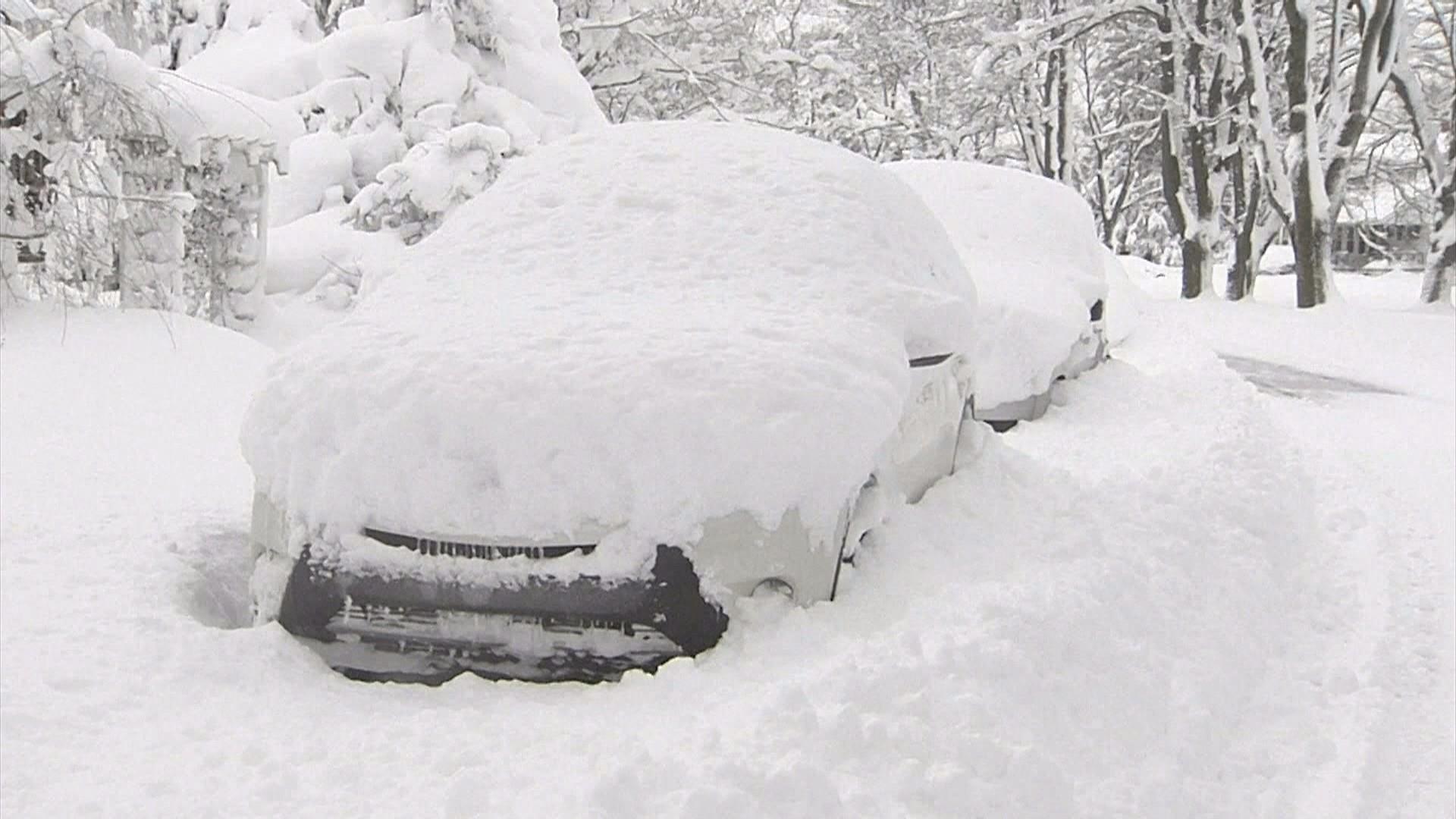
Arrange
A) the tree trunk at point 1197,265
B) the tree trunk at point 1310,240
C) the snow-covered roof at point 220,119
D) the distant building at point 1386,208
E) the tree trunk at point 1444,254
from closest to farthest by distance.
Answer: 1. the snow-covered roof at point 220,119
2. the tree trunk at point 1310,240
3. the tree trunk at point 1444,254
4. the tree trunk at point 1197,265
5. the distant building at point 1386,208

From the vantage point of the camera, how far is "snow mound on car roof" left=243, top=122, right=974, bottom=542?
3641 millimetres

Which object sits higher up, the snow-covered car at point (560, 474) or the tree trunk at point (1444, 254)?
the snow-covered car at point (560, 474)

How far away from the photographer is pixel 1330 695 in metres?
4.21

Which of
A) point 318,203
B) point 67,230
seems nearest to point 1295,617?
point 67,230

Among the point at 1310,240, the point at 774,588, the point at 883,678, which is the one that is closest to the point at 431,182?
the point at 774,588

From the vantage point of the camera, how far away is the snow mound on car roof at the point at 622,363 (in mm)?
3641

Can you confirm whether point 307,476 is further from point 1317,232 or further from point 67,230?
point 1317,232

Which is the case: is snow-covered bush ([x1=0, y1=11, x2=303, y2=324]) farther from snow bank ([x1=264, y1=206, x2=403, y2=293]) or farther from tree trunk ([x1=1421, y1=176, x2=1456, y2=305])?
tree trunk ([x1=1421, y1=176, x2=1456, y2=305])

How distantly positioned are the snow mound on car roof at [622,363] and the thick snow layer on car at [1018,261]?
261 centimetres

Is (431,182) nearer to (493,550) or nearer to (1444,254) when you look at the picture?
(493,550)

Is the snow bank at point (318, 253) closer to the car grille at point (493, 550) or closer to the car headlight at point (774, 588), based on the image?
the car grille at point (493, 550)

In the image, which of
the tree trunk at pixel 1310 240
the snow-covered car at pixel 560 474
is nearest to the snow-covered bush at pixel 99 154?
the snow-covered car at pixel 560 474

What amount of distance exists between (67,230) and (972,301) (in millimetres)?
6287

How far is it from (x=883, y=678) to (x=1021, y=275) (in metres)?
5.88
